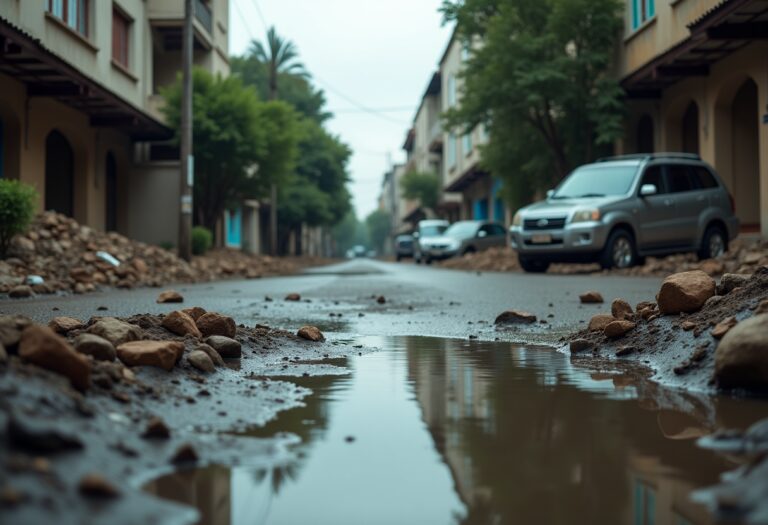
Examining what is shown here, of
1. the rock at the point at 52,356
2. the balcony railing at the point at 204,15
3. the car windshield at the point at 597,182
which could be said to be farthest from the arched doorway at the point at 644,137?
the rock at the point at 52,356

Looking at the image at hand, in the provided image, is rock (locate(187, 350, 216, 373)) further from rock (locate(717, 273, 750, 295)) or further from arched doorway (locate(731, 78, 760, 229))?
arched doorway (locate(731, 78, 760, 229))

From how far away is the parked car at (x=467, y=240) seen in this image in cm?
2897

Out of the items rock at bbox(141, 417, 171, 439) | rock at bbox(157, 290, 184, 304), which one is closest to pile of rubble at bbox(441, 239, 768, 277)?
rock at bbox(157, 290, 184, 304)

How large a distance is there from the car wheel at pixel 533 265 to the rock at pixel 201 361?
1331cm

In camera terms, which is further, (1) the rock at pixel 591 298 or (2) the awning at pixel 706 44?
(2) the awning at pixel 706 44

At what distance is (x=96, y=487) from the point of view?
1579 mm

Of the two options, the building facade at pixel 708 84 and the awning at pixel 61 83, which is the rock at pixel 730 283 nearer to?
the building facade at pixel 708 84

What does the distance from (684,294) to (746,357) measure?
1.36 m

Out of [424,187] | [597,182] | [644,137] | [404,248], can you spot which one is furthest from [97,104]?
[424,187]

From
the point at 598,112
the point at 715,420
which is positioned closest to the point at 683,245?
the point at 598,112

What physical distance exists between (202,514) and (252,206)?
130ft

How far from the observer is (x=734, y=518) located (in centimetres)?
161

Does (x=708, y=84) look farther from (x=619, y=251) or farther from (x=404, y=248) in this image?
(x=404, y=248)

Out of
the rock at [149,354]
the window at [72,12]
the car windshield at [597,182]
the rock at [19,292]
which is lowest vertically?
the rock at [149,354]
